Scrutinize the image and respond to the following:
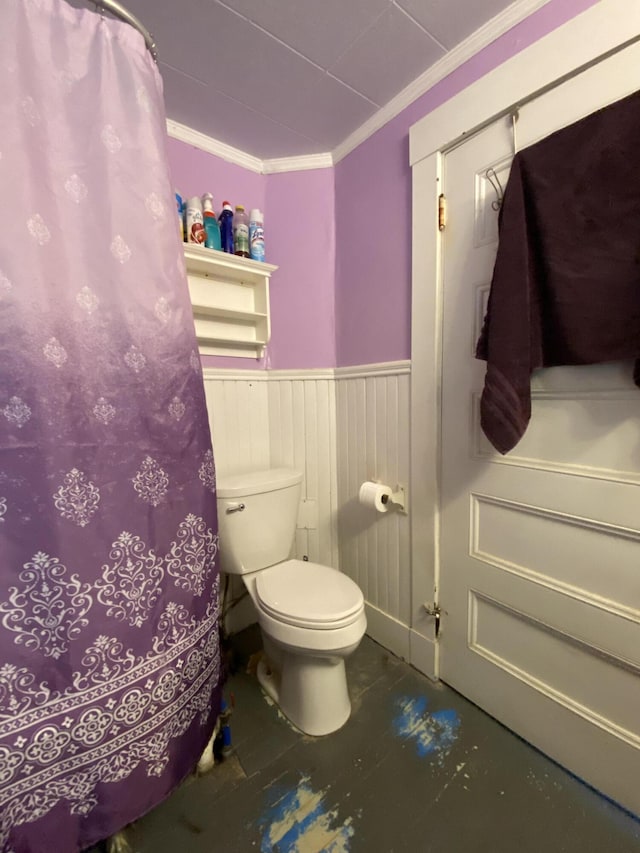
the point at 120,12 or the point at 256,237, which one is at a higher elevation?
the point at 120,12

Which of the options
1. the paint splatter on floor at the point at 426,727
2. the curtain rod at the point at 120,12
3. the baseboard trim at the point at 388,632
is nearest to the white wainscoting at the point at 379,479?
the baseboard trim at the point at 388,632

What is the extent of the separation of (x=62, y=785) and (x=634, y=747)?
4.45 feet

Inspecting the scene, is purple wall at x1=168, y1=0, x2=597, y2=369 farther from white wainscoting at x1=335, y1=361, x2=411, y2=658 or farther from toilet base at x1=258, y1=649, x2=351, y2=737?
toilet base at x1=258, y1=649, x2=351, y2=737

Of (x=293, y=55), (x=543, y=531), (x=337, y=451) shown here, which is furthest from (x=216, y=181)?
(x=543, y=531)

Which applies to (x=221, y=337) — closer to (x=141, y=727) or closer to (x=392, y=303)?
(x=392, y=303)

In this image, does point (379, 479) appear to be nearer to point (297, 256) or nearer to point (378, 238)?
point (378, 238)

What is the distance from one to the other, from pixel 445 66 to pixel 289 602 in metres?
1.85

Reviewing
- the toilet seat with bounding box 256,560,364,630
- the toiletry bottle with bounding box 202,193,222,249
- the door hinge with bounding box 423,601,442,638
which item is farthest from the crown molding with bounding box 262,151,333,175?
the door hinge with bounding box 423,601,442,638

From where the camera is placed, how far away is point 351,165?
5.13 feet

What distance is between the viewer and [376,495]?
1.42m

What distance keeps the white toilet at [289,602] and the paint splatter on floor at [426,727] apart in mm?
195

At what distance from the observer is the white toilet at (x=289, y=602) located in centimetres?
111

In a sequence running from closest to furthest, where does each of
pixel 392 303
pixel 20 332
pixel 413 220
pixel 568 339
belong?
1. pixel 20 332
2. pixel 568 339
3. pixel 413 220
4. pixel 392 303

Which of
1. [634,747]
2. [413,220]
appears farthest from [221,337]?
[634,747]
